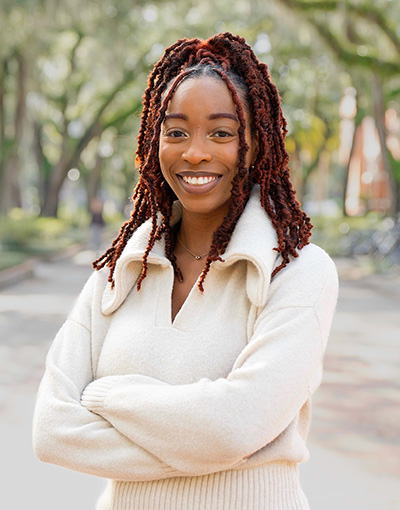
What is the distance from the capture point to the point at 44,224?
85.0 feet

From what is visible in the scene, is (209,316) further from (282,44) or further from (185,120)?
(282,44)

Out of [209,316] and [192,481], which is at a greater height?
[209,316]

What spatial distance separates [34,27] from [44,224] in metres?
9.07

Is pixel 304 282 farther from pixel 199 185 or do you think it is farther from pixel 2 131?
pixel 2 131

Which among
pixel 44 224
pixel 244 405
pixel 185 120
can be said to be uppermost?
pixel 185 120

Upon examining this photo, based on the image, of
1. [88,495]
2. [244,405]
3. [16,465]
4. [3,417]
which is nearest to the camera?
[244,405]

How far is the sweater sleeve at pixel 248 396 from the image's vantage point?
1775mm

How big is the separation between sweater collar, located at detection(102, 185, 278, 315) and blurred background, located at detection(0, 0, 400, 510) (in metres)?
0.50

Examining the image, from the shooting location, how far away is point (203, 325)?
193cm

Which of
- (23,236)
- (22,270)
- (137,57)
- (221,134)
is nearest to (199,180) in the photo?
(221,134)

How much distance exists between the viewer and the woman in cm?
180

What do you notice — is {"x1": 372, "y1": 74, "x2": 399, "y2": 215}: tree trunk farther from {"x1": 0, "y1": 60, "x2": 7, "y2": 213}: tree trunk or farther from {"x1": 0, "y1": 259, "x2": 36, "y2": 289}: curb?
{"x1": 0, "y1": 60, "x2": 7, "y2": 213}: tree trunk

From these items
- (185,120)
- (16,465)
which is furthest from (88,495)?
(185,120)

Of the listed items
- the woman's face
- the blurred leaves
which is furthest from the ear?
the blurred leaves
